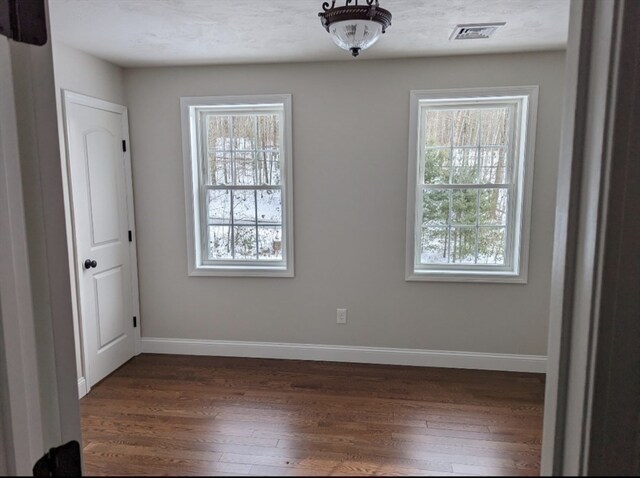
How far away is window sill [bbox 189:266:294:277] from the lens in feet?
10.9

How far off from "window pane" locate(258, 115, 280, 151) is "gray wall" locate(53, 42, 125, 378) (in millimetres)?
1151

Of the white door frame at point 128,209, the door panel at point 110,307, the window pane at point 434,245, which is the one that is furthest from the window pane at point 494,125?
the door panel at point 110,307

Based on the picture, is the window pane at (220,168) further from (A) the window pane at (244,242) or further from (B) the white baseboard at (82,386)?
(B) the white baseboard at (82,386)

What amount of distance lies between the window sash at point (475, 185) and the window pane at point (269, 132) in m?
1.16

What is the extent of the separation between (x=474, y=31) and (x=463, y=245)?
1.59 metres

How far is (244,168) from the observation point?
3367mm

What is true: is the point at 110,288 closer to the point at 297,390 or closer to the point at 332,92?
the point at 297,390

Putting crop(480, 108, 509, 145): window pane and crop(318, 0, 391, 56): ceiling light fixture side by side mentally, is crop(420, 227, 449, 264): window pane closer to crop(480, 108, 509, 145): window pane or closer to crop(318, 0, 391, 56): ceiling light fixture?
crop(480, 108, 509, 145): window pane

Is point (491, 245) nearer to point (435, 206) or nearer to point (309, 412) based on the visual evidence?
point (435, 206)

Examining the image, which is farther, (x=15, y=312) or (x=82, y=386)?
(x=82, y=386)

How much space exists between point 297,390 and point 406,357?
100cm

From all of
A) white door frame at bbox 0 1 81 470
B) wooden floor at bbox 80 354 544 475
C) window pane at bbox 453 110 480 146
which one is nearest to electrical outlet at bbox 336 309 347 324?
wooden floor at bbox 80 354 544 475

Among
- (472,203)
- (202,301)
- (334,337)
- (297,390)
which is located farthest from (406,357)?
(202,301)

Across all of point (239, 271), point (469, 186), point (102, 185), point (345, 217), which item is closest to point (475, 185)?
point (469, 186)
